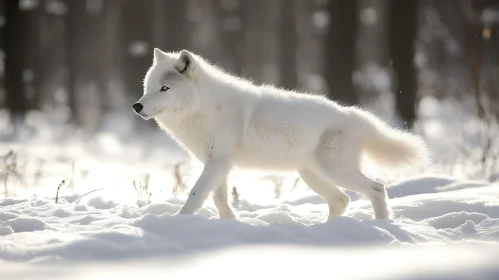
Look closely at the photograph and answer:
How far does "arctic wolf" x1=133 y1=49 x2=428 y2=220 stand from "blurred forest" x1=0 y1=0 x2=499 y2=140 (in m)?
2.57

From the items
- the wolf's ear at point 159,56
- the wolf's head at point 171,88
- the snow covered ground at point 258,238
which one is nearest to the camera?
the snow covered ground at point 258,238

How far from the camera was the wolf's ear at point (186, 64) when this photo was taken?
4887mm

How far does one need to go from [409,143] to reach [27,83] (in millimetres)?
16977

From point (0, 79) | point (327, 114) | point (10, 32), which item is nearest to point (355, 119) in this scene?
point (327, 114)

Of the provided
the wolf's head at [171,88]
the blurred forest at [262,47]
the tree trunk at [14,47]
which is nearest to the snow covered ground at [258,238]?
the wolf's head at [171,88]

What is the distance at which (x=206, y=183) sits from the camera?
4555 mm

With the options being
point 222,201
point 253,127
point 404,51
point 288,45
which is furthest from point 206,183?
point 288,45

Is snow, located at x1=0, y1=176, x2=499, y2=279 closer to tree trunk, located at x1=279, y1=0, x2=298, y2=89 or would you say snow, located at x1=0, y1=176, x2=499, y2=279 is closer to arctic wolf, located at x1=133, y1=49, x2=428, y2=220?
arctic wolf, located at x1=133, y1=49, x2=428, y2=220

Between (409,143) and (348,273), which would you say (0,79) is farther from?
(348,273)

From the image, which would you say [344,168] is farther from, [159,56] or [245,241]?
[159,56]

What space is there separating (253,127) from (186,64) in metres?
0.78

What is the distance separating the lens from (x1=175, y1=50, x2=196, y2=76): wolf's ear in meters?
4.89

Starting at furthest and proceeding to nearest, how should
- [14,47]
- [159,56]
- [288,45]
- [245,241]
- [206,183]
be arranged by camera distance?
[288,45], [14,47], [159,56], [206,183], [245,241]

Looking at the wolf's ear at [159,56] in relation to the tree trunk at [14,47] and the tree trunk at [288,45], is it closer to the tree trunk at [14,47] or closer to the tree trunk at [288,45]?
the tree trunk at [14,47]
